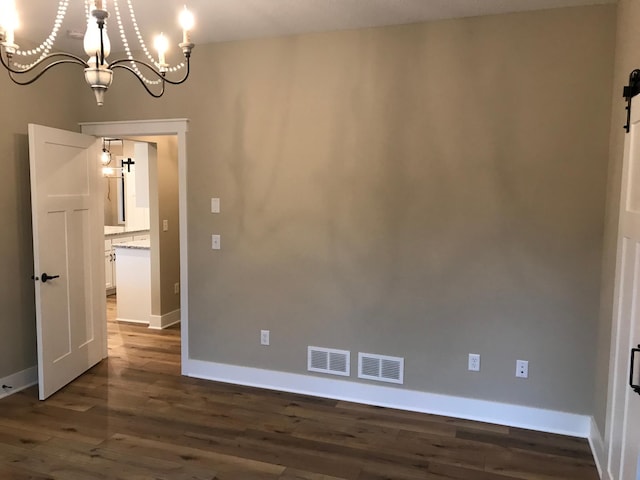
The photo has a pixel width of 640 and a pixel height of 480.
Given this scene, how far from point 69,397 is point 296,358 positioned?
1.69m

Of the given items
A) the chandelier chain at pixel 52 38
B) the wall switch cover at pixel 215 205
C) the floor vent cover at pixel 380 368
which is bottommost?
the floor vent cover at pixel 380 368

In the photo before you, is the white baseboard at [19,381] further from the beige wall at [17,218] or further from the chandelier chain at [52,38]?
the chandelier chain at [52,38]

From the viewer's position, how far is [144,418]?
3311 mm

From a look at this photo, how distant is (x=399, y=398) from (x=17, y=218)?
312 cm

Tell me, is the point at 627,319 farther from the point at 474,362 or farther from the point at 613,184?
the point at 474,362

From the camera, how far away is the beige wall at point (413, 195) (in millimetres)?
3025

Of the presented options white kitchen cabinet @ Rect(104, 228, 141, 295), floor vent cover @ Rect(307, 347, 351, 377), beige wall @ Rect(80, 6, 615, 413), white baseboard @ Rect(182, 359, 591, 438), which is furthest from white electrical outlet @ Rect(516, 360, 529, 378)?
white kitchen cabinet @ Rect(104, 228, 141, 295)

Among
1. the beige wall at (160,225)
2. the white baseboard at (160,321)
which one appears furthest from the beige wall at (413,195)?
the white baseboard at (160,321)

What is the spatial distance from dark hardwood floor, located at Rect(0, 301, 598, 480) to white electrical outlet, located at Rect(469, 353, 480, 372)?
0.38 metres

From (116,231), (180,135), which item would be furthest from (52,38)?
(116,231)

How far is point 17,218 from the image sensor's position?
3660 mm

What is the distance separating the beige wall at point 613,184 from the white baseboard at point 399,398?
287 mm

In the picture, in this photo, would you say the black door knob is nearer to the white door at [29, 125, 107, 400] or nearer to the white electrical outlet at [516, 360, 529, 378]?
the white door at [29, 125, 107, 400]

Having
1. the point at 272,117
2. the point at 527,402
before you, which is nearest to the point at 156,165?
the point at 272,117
